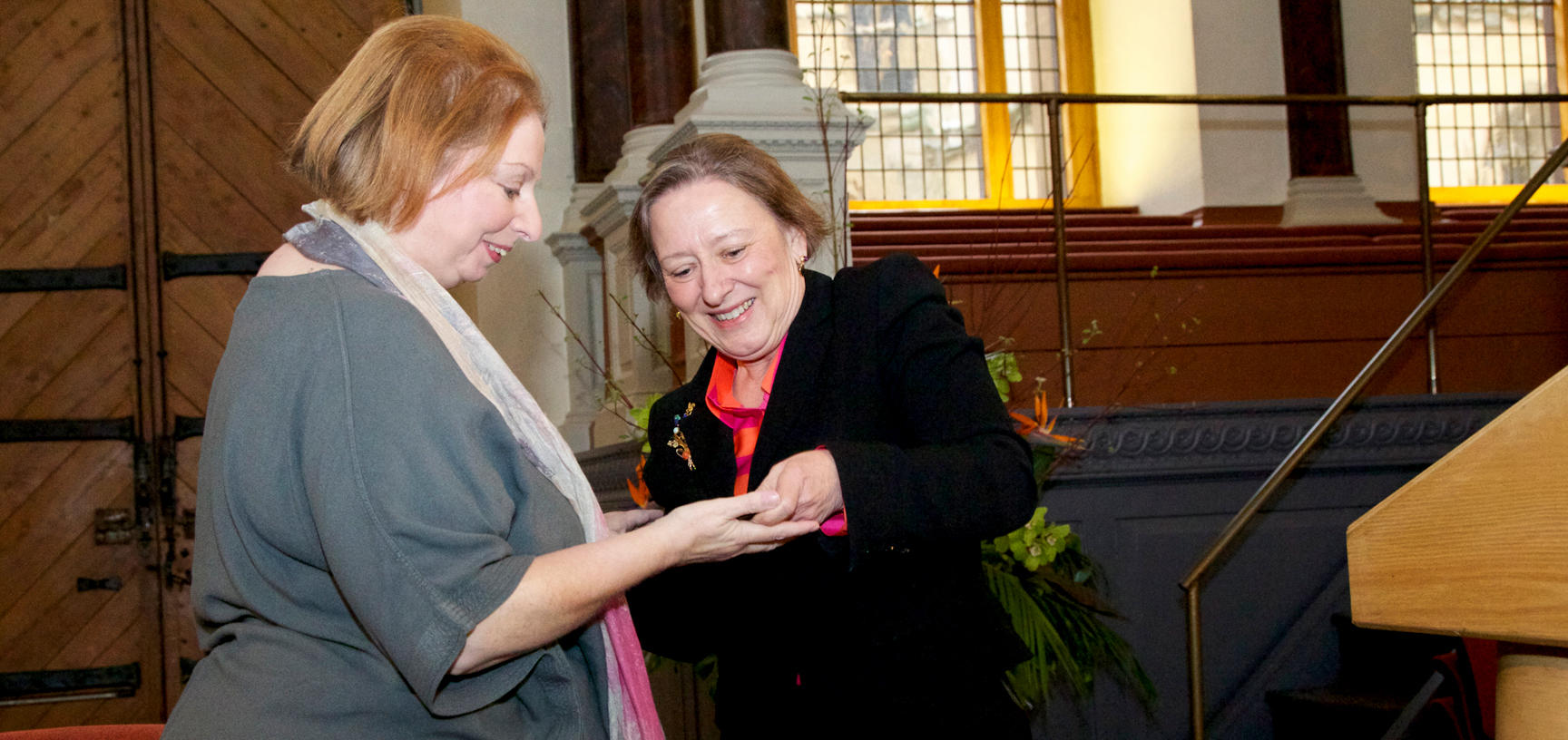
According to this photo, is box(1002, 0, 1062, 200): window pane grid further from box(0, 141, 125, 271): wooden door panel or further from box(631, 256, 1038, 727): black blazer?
box(631, 256, 1038, 727): black blazer

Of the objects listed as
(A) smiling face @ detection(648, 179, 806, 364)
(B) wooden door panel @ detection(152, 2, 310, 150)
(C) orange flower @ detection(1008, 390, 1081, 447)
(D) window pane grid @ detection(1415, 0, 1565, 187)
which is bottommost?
(C) orange flower @ detection(1008, 390, 1081, 447)

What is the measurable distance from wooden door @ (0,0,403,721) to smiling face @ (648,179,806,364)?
3.98 m

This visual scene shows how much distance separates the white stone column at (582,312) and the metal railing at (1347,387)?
2.03 metres

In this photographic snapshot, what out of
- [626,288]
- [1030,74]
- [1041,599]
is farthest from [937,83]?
[1041,599]

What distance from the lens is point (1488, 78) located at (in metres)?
12.1

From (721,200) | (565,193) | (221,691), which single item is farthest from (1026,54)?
(221,691)

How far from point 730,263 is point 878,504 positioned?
0.47 meters

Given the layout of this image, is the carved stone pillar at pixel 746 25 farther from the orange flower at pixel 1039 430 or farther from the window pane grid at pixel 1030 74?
the window pane grid at pixel 1030 74

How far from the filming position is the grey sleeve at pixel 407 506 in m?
1.06

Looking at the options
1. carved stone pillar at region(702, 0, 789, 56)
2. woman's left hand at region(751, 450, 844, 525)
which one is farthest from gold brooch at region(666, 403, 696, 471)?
carved stone pillar at region(702, 0, 789, 56)

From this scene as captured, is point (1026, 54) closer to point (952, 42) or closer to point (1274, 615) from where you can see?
point (952, 42)

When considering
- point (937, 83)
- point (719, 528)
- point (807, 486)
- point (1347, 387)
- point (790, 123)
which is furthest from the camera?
point (937, 83)

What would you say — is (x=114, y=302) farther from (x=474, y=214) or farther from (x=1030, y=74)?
(x=1030, y=74)

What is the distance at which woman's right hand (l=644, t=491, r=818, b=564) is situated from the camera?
1182mm
